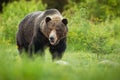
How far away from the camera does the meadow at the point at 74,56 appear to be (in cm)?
518

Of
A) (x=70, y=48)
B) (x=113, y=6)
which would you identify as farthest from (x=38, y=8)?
(x=70, y=48)

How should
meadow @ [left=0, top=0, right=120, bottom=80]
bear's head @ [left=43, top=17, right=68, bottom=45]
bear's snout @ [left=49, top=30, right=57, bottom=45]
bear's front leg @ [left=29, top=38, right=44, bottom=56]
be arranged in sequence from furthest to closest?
bear's front leg @ [left=29, top=38, right=44, bottom=56]
bear's head @ [left=43, top=17, right=68, bottom=45]
bear's snout @ [left=49, top=30, right=57, bottom=45]
meadow @ [left=0, top=0, right=120, bottom=80]

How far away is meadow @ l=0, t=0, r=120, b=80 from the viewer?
518cm

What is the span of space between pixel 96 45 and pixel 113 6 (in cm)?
895

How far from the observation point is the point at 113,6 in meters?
Answer: 21.0

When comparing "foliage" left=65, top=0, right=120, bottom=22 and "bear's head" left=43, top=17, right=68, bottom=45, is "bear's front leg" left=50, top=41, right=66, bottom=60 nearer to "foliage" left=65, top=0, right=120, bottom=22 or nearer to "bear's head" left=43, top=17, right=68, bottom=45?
"bear's head" left=43, top=17, right=68, bottom=45

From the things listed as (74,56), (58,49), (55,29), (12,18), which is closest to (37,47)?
(58,49)

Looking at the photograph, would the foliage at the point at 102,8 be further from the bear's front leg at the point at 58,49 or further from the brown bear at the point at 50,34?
the bear's front leg at the point at 58,49

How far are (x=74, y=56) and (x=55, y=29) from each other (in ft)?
7.28

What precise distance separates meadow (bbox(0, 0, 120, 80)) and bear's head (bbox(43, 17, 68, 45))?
0.51 metres

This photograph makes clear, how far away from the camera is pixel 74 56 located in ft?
38.3

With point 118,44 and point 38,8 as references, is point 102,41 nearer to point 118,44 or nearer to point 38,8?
point 118,44

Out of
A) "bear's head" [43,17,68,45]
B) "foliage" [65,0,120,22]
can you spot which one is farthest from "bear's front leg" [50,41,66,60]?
"foliage" [65,0,120,22]

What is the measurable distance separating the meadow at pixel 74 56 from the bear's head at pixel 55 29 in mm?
508
